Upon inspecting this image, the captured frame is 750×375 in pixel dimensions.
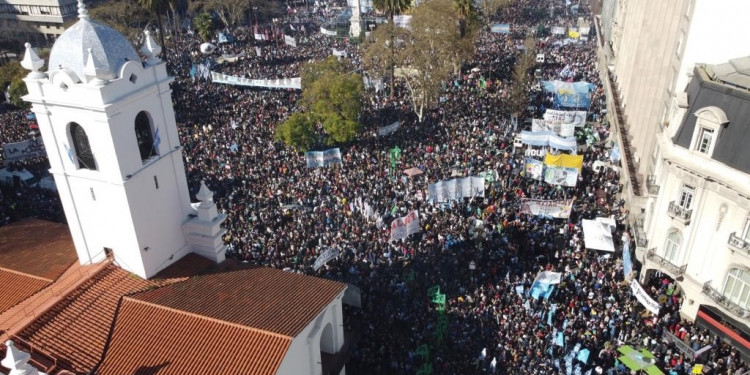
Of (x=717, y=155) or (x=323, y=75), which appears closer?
(x=717, y=155)

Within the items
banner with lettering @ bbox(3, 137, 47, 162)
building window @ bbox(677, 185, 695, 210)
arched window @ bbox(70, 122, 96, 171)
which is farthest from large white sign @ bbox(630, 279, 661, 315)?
banner with lettering @ bbox(3, 137, 47, 162)

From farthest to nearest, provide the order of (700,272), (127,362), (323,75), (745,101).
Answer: (323,75) < (700,272) < (745,101) < (127,362)

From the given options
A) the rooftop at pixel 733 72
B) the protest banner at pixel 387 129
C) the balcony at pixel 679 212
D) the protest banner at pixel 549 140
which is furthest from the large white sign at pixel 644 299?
the protest banner at pixel 387 129

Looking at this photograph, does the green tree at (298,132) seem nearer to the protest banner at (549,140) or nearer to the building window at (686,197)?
the protest banner at (549,140)

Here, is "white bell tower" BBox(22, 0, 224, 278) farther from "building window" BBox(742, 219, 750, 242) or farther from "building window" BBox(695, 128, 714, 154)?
"building window" BBox(742, 219, 750, 242)

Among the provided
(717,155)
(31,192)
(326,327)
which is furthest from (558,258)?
(31,192)

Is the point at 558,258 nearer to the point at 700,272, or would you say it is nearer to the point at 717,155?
the point at 700,272

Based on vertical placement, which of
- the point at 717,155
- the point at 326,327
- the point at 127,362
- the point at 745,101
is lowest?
the point at 326,327

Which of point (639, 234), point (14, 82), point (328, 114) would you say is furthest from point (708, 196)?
point (14, 82)
